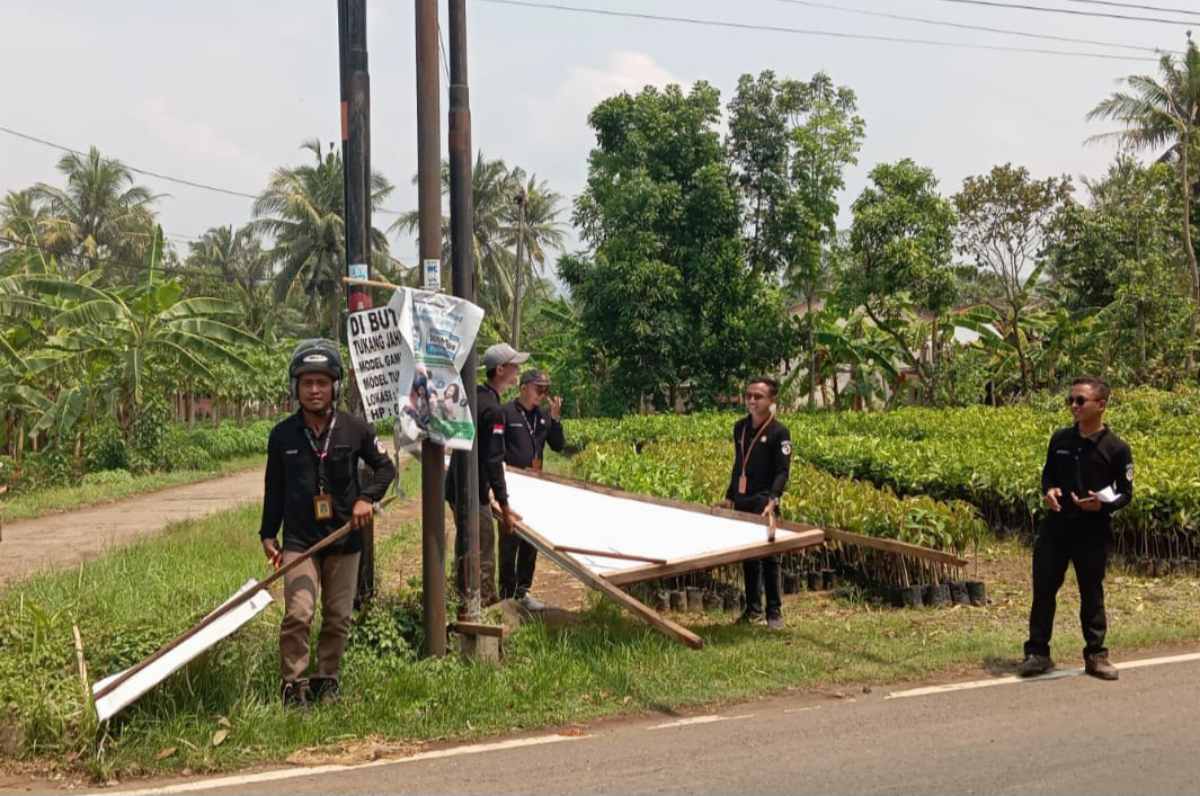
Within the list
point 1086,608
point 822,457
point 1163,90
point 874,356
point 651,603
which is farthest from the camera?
point 1163,90

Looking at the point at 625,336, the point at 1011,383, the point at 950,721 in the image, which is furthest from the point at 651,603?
the point at 1011,383

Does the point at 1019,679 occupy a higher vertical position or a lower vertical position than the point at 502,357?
lower

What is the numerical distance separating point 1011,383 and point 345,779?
34664 millimetres

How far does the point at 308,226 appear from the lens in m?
43.3

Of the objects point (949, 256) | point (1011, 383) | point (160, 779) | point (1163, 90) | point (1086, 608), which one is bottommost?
point (160, 779)

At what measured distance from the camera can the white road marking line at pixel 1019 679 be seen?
254 inches

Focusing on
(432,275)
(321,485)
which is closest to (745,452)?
(432,275)

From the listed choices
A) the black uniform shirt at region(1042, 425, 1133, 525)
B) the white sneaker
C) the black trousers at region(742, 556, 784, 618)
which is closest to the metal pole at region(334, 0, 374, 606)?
the white sneaker

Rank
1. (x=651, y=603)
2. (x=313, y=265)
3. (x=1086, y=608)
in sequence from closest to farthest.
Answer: (x=1086, y=608), (x=651, y=603), (x=313, y=265)

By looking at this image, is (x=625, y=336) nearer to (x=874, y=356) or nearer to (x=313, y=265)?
(x=874, y=356)

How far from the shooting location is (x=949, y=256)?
30453 millimetres

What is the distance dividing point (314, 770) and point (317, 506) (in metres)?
1.48

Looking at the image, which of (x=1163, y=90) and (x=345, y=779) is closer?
(x=345, y=779)

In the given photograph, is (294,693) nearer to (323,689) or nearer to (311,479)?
(323,689)
